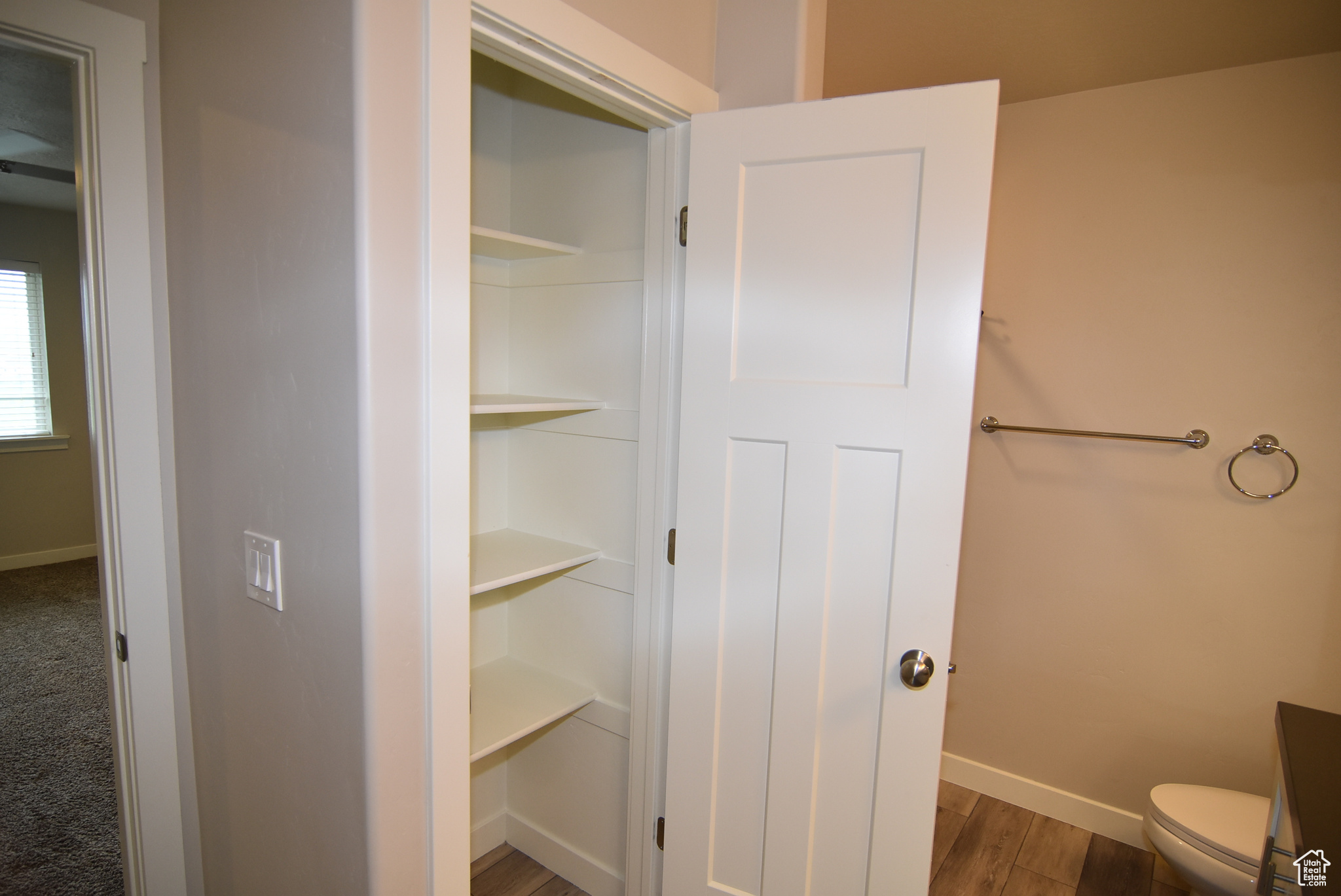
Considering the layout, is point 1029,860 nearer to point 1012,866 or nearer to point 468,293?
point 1012,866

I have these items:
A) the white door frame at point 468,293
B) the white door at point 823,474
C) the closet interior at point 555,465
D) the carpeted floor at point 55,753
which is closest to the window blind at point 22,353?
the carpeted floor at point 55,753

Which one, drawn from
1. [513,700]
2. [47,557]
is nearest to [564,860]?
[513,700]

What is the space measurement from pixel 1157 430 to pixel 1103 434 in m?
0.15

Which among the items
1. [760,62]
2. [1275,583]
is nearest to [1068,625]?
[1275,583]

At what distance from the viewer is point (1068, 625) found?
232cm

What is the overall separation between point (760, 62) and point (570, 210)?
67cm

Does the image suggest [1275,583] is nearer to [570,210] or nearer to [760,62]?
[760,62]

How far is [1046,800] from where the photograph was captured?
2.41 metres

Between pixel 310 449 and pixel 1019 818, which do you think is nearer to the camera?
pixel 310 449

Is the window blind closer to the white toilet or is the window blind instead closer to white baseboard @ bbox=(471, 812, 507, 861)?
white baseboard @ bbox=(471, 812, 507, 861)

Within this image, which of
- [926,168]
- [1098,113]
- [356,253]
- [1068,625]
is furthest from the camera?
[1068,625]

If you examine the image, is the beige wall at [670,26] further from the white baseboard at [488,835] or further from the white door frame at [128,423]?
the white baseboard at [488,835]

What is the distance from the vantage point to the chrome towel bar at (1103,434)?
205 cm

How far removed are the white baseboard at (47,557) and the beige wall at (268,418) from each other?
4.80 m
